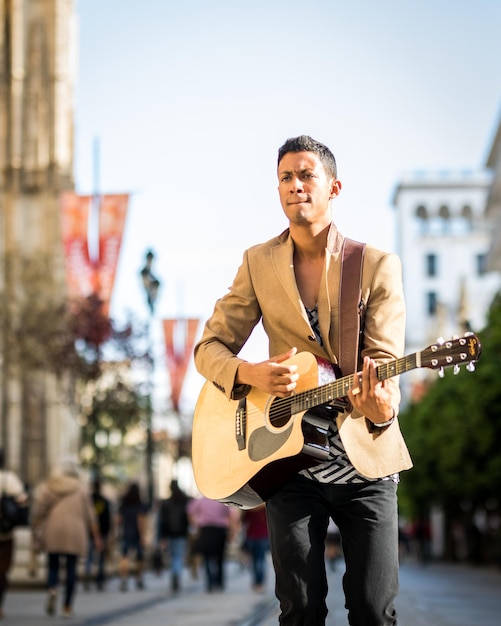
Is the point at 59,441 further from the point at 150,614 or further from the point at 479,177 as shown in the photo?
the point at 479,177

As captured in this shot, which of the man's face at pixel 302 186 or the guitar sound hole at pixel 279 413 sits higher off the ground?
the man's face at pixel 302 186

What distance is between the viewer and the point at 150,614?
15.8 metres

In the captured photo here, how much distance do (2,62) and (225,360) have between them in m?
49.8

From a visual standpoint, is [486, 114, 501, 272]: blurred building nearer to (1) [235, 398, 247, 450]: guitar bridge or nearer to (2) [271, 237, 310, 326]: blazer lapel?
(2) [271, 237, 310, 326]: blazer lapel

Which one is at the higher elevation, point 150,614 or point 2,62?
point 2,62

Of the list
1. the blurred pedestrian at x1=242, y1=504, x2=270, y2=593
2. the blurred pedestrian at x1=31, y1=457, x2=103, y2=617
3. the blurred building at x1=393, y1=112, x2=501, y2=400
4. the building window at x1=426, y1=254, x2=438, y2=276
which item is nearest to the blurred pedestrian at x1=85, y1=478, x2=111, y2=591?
the blurred pedestrian at x1=242, y1=504, x2=270, y2=593

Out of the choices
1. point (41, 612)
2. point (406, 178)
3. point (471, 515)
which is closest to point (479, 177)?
point (406, 178)

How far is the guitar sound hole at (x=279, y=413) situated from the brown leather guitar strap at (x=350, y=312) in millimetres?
234

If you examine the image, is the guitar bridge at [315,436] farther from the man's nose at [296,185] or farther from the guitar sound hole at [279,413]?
the man's nose at [296,185]

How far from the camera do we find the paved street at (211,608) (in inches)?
567

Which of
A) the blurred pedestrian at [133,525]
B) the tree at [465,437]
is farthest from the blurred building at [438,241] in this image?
the blurred pedestrian at [133,525]

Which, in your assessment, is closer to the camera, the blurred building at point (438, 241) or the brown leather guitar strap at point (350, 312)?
the brown leather guitar strap at point (350, 312)

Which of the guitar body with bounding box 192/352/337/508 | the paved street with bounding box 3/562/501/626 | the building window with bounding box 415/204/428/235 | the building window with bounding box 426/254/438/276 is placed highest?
the building window with bounding box 415/204/428/235

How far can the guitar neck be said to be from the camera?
4.41m
